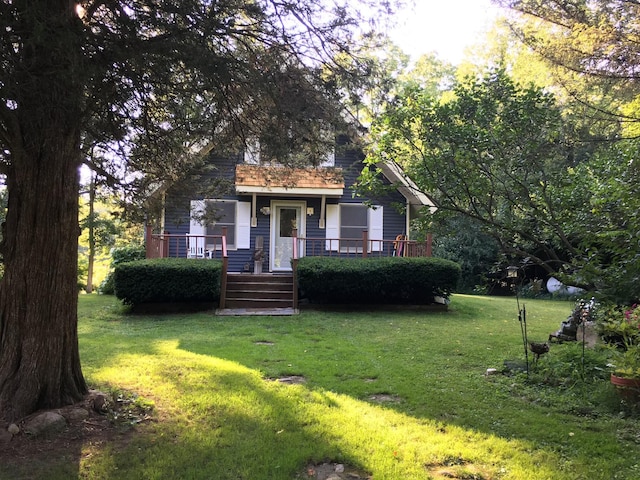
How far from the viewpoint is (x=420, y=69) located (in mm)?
30203

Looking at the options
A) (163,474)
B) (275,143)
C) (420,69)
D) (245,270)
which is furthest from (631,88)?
(420,69)

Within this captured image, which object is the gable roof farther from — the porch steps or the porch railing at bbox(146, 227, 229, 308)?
the porch railing at bbox(146, 227, 229, 308)

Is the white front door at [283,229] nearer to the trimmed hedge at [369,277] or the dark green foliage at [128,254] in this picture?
the trimmed hedge at [369,277]

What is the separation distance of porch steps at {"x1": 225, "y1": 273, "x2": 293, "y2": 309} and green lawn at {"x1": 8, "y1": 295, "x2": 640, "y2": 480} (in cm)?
299

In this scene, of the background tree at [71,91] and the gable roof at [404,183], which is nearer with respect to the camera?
the background tree at [71,91]

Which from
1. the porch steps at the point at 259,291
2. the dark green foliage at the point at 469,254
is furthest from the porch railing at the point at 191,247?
the dark green foliage at the point at 469,254

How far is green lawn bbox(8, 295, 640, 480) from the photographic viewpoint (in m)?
3.13

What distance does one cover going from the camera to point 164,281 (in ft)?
33.0

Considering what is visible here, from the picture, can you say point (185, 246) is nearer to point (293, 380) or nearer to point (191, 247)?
point (191, 247)

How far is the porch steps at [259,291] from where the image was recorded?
35.4ft

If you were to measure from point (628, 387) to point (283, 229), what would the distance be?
1149 centimetres

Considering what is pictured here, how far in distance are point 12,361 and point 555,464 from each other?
167 inches

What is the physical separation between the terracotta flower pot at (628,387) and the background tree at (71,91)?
3968mm

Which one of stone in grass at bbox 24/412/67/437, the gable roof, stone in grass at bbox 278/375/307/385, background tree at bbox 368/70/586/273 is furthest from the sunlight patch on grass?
the gable roof
